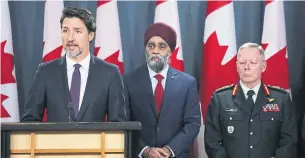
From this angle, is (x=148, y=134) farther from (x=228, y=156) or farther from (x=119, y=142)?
(x=119, y=142)

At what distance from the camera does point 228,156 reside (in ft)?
11.3

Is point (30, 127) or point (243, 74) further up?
point (243, 74)

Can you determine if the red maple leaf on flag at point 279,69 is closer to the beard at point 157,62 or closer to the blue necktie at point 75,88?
the beard at point 157,62

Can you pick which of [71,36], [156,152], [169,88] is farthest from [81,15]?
[156,152]

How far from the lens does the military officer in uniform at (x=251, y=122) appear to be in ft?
11.2

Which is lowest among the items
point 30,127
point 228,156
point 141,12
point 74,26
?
point 228,156

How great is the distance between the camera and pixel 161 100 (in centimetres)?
356

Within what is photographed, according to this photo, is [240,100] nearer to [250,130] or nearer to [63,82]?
[250,130]

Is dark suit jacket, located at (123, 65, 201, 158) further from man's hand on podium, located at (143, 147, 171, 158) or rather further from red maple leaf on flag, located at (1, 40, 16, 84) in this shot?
red maple leaf on flag, located at (1, 40, 16, 84)

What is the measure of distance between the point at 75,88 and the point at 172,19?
4.41 feet

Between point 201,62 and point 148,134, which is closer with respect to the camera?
point 148,134

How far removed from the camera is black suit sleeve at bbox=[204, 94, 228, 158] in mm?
3404

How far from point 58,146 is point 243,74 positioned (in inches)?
57.5

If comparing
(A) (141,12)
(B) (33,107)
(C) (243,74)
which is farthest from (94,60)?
(A) (141,12)
